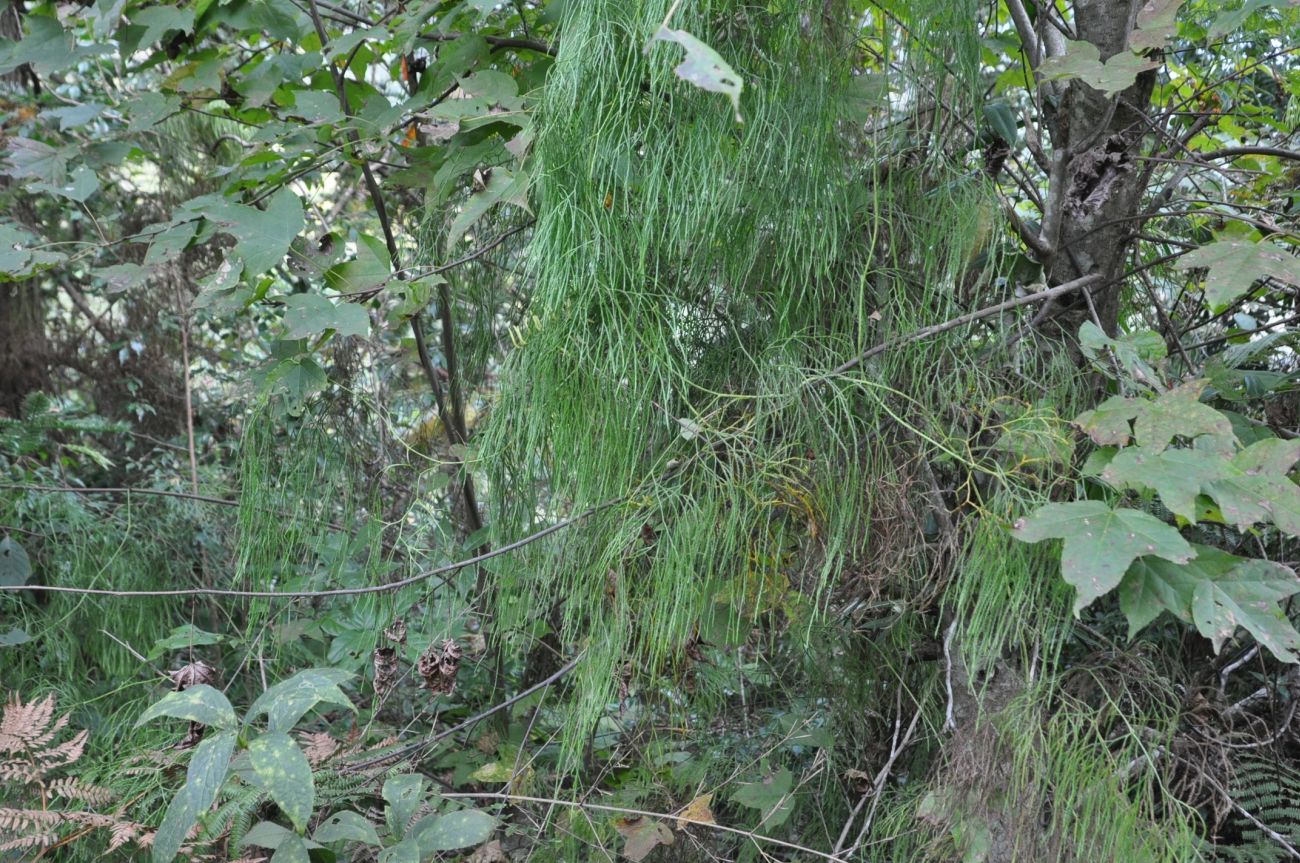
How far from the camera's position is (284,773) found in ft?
3.83

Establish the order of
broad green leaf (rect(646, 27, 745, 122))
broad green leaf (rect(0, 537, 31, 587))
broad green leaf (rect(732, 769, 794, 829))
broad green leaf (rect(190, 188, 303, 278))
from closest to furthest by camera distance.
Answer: broad green leaf (rect(646, 27, 745, 122)), broad green leaf (rect(190, 188, 303, 278)), broad green leaf (rect(732, 769, 794, 829)), broad green leaf (rect(0, 537, 31, 587))

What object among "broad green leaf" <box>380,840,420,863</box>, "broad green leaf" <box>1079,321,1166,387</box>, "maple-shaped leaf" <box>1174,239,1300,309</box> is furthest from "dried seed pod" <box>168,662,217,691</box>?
"maple-shaped leaf" <box>1174,239,1300,309</box>

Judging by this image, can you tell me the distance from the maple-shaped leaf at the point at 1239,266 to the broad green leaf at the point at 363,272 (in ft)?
3.22

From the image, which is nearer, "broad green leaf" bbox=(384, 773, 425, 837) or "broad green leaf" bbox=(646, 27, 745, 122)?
"broad green leaf" bbox=(646, 27, 745, 122)

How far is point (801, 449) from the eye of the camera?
1.17 m

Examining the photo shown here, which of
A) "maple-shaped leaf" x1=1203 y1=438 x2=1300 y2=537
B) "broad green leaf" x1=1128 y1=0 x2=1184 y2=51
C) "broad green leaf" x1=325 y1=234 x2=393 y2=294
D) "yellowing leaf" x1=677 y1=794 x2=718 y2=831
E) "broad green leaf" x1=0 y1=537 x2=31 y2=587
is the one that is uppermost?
"broad green leaf" x1=1128 y1=0 x2=1184 y2=51

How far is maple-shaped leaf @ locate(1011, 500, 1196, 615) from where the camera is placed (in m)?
0.90

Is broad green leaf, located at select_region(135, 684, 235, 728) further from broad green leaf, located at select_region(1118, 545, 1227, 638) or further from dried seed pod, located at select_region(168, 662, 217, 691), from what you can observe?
broad green leaf, located at select_region(1118, 545, 1227, 638)

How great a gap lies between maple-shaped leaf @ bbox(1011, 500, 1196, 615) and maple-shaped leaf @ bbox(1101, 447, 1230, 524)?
1.0 inches

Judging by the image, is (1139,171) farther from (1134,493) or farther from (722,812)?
(722,812)

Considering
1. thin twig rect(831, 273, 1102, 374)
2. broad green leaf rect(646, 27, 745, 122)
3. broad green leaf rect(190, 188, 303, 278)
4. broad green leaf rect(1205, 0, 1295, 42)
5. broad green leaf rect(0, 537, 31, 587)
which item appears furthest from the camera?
broad green leaf rect(0, 537, 31, 587)

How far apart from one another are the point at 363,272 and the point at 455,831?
2.42ft

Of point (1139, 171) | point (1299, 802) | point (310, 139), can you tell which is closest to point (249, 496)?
point (310, 139)

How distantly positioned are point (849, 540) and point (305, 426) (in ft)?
2.76
